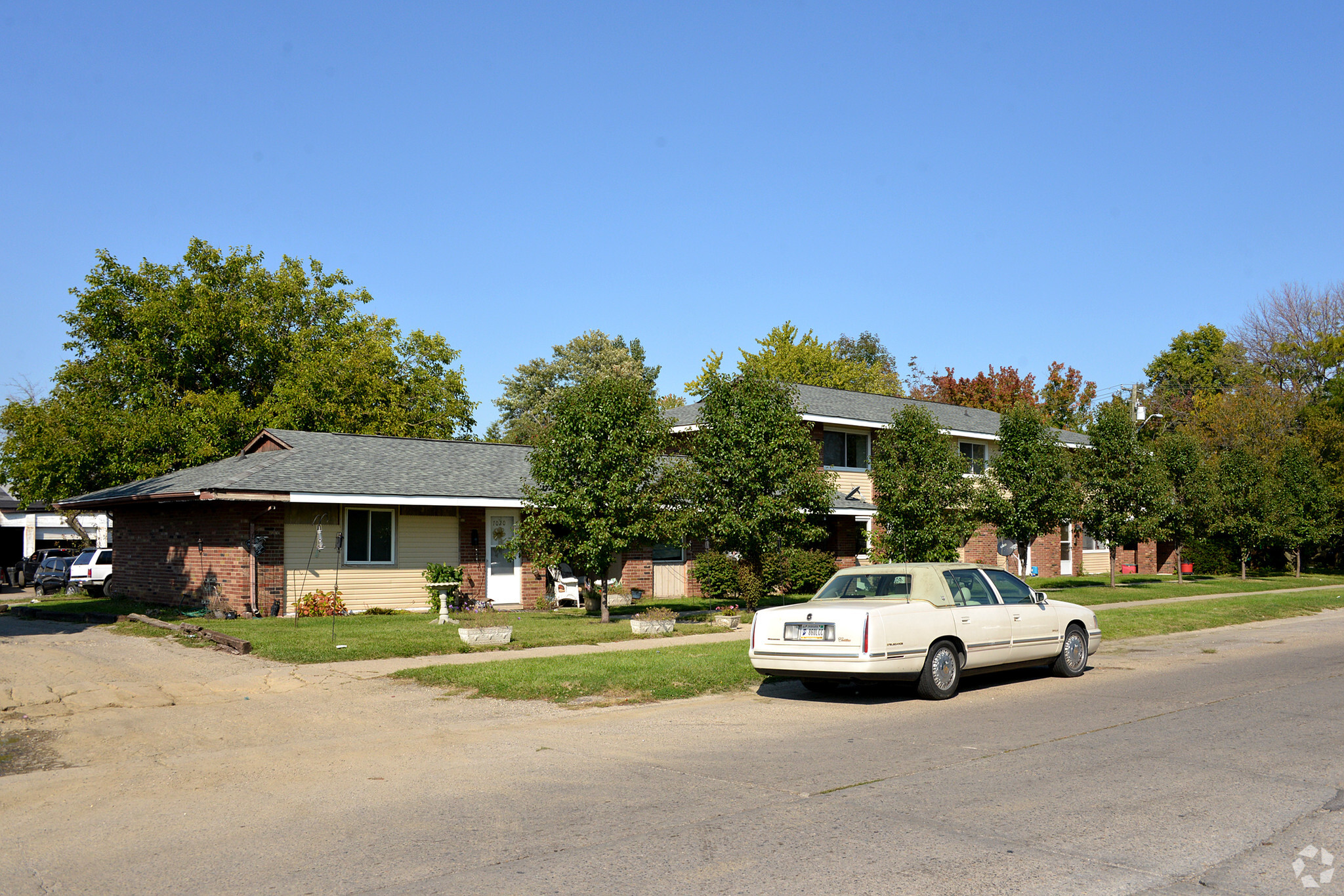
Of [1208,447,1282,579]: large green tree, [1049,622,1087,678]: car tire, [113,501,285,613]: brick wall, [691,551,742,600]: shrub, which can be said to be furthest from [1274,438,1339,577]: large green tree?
[113,501,285,613]: brick wall

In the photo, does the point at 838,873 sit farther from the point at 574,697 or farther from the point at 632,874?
the point at 574,697

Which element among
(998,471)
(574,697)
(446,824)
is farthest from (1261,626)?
(446,824)

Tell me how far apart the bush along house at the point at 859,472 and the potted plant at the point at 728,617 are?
12.8 ft

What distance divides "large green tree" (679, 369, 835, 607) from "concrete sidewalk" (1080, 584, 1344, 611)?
677 cm

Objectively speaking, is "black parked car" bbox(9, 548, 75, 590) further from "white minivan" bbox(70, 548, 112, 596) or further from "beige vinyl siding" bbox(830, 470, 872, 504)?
"beige vinyl siding" bbox(830, 470, 872, 504)

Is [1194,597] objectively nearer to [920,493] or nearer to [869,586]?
[920,493]

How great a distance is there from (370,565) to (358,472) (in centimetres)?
230

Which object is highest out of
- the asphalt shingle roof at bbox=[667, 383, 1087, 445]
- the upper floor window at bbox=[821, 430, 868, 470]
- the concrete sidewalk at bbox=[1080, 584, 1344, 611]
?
the asphalt shingle roof at bbox=[667, 383, 1087, 445]

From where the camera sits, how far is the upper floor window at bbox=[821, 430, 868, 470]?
32594 millimetres

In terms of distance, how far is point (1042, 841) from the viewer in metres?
5.89

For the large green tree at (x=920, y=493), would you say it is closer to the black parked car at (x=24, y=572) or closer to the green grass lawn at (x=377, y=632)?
the green grass lawn at (x=377, y=632)

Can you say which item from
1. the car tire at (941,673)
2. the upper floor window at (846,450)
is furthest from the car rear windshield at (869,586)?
the upper floor window at (846,450)

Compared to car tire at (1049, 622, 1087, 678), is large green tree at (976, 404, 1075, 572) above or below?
above

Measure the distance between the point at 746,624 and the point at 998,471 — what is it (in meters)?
15.1
